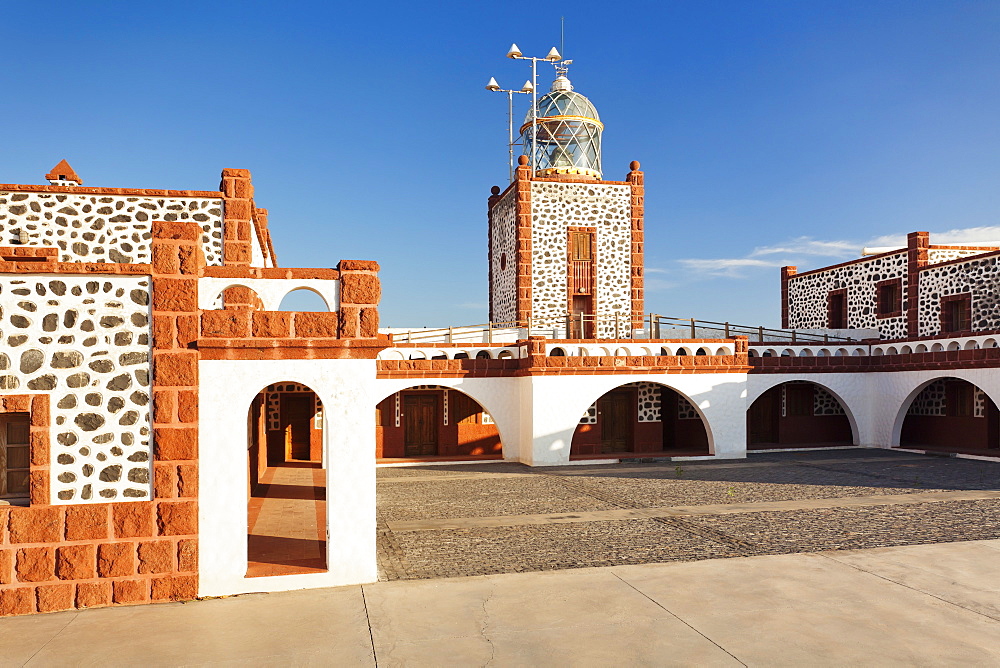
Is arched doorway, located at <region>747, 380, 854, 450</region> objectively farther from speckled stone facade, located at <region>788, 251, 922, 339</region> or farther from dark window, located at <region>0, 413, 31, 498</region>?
dark window, located at <region>0, 413, 31, 498</region>

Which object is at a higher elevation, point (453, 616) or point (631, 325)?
point (631, 325)

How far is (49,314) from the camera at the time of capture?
5.95 meters

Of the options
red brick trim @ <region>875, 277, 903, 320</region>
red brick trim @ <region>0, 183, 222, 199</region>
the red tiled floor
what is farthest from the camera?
red brick trim @ <region>875, 277, 903, 320</region>

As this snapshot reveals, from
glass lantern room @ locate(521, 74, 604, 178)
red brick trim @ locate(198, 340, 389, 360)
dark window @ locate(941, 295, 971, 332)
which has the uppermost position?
glass lantern room @ locate(521, 74, 604, 178)

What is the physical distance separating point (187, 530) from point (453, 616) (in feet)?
7.80

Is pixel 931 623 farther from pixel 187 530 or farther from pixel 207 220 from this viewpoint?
pixel 207 220

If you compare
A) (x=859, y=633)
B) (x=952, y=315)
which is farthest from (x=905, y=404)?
(x=859, y=633)

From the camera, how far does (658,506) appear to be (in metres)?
10.6

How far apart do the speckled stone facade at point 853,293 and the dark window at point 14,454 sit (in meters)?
22.2

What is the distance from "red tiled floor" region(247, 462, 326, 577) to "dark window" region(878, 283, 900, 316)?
57.8 feet

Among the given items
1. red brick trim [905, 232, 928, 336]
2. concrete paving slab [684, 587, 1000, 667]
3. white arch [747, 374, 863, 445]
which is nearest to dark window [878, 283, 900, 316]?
red brick trim [905, 232, 928, 336]

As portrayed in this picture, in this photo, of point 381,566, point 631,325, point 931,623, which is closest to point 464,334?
point 631,325

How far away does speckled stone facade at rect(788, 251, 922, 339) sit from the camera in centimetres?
2191

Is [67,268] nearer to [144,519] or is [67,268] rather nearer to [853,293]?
[144,519]
